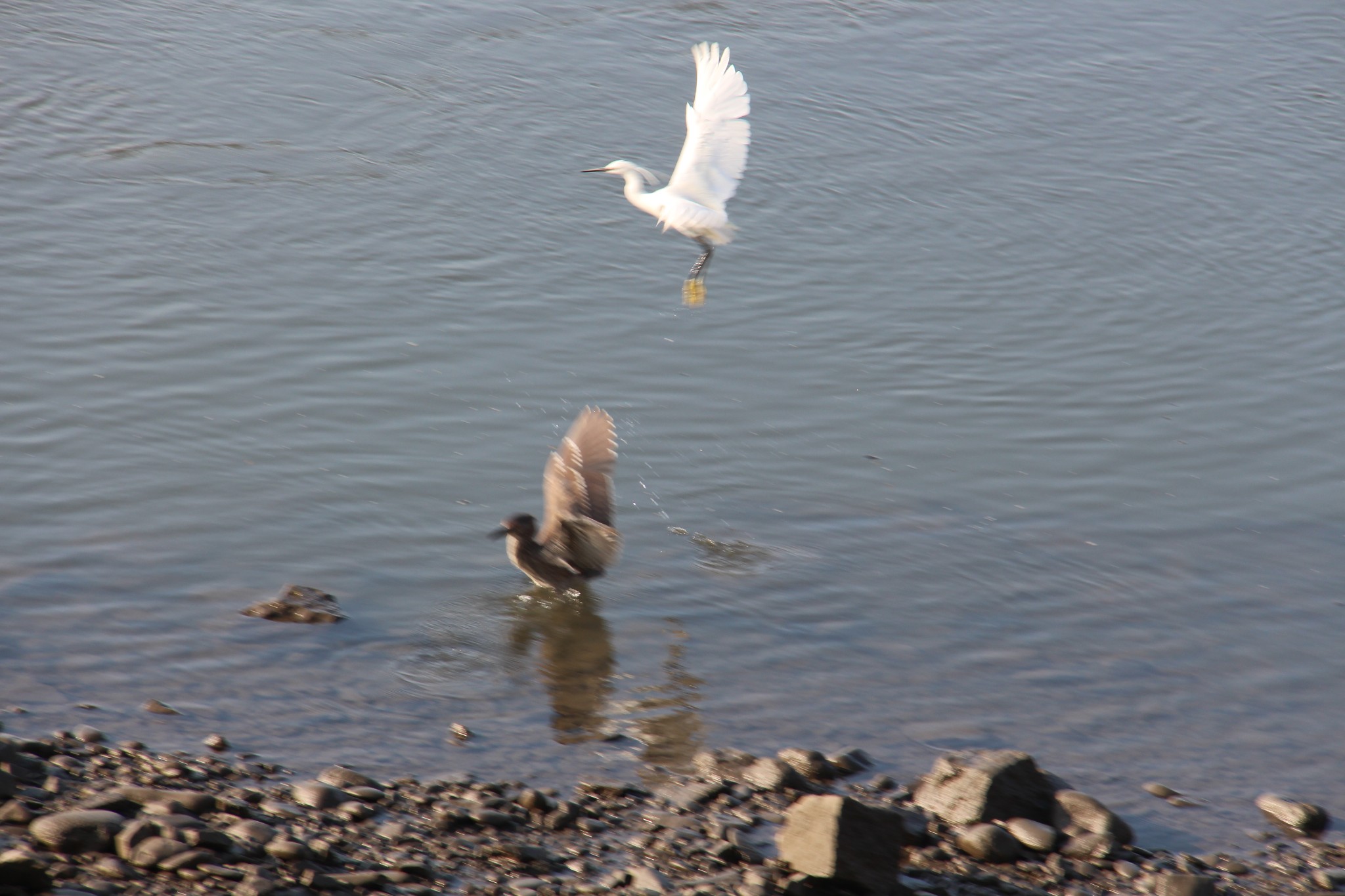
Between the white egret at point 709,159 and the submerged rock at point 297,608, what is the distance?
3388 millimetres

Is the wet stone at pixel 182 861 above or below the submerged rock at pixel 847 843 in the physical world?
below

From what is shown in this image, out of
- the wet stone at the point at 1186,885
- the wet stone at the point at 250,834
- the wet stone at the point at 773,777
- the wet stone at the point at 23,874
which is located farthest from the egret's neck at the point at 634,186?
the wet stone at the point at 23,874

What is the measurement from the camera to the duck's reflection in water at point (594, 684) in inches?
262

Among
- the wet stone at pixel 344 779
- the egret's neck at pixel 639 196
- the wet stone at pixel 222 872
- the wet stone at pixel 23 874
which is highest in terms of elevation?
the egret's neck at pixel 639 196

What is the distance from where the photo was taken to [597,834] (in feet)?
18.5

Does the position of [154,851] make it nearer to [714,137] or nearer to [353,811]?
[353,811]

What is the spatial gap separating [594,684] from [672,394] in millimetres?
3384

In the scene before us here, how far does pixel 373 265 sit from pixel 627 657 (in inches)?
212

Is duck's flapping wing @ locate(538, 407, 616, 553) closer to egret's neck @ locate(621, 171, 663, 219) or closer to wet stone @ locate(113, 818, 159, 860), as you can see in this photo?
egret's neck @ locate(621, 171, 663, 219)

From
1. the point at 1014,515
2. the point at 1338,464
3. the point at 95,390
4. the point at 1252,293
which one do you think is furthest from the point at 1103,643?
the point at 95,390

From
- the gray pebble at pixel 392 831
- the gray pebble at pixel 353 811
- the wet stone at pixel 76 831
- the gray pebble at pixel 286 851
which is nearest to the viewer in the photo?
the wet stone at pixel 76 831

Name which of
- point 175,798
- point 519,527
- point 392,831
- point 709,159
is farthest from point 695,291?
point 175,798

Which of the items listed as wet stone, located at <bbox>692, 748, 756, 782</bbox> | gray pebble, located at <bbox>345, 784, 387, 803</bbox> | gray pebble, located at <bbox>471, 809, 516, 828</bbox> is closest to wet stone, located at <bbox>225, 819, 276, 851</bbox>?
gray pebble, located at <bbox>345, 784, 387, 803</bbox>

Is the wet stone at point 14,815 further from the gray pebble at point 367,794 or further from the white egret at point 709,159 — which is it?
the white egret at point 709,159
